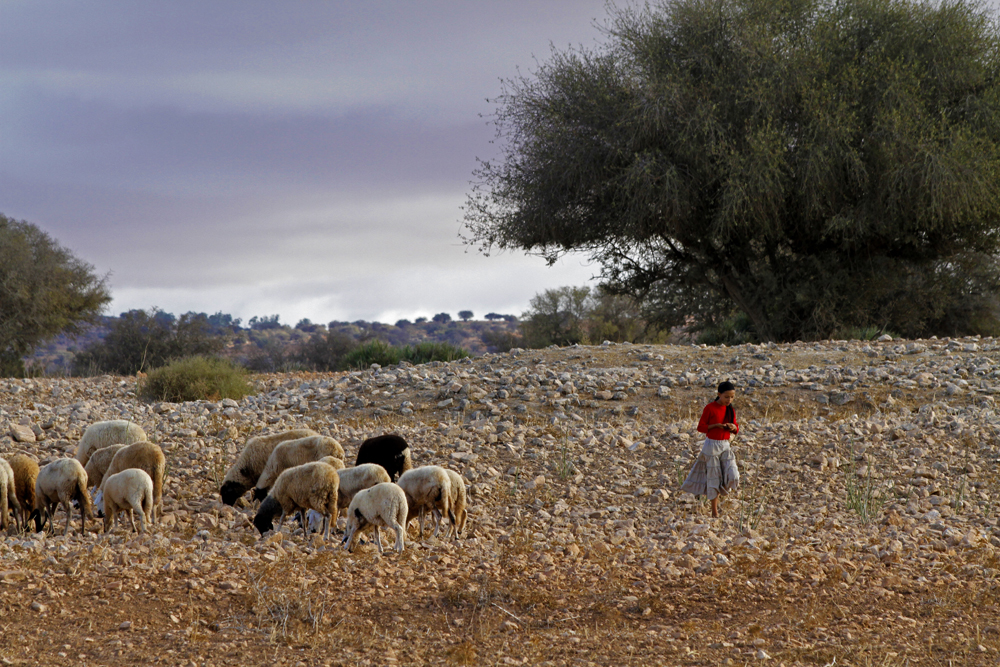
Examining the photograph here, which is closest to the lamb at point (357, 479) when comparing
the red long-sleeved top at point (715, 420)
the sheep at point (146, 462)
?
the sheep at point (146, 462)

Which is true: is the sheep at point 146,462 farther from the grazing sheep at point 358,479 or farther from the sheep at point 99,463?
the grazing sheep at point 358,479

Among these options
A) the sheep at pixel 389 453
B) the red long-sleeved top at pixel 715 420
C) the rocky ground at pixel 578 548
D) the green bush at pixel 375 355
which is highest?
the green bush at pixel 375 355

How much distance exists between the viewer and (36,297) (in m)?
27.8

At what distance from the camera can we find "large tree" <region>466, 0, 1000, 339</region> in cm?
1958

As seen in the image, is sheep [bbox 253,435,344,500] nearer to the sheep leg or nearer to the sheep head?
the sheep head

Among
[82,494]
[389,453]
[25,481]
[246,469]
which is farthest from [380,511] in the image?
[25,481]

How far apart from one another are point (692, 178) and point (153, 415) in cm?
1394

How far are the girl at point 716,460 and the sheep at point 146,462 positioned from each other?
461 cm

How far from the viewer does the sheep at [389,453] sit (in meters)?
7.47

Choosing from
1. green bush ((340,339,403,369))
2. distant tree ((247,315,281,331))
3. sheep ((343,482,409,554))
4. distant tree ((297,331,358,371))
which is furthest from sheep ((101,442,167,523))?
distant tree ((247,315,281,331))

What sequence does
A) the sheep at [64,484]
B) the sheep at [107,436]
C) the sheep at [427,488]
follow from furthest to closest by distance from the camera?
the sheep at [107,436]
the sheep at [64,484]
the sheep at [427,488]

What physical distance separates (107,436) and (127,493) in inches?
79.2

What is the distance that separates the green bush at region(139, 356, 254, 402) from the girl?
926 cm

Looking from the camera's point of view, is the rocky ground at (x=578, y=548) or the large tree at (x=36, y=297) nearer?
the rocky ground at (x=578, y=548)
